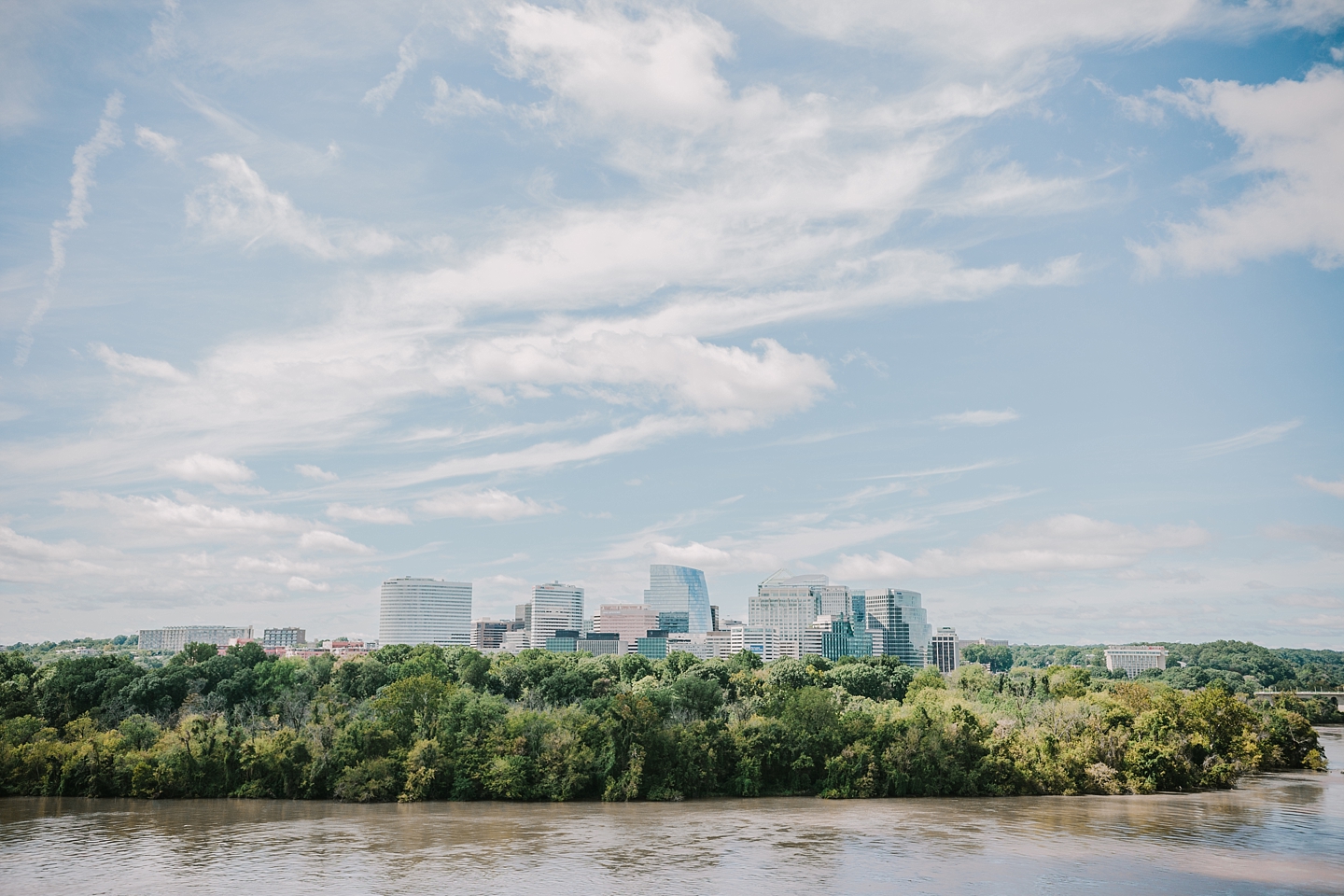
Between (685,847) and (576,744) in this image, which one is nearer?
(685,847)

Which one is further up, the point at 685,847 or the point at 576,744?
the point at 576,744

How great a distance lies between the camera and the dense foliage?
64.1 m

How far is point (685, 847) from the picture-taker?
1900 inches

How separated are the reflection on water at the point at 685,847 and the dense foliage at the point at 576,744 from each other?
2386mm

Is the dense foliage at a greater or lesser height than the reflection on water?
greater

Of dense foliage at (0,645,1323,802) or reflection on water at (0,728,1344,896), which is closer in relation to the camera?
reflection on water at (0,728,1344,896)

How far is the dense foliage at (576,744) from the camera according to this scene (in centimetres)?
6406

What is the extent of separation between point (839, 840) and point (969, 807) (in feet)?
50.8

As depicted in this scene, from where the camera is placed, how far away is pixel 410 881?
4088cm

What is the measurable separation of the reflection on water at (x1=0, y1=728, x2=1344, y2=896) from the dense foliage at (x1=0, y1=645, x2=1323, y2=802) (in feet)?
7.83

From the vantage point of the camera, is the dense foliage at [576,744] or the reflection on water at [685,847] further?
the dense foliage at [576,744]

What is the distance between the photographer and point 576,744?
65.2 metres

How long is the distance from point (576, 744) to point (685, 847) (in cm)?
1839

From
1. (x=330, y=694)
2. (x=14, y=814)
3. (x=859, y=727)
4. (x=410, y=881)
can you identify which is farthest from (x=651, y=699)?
(x=14, y=814)
